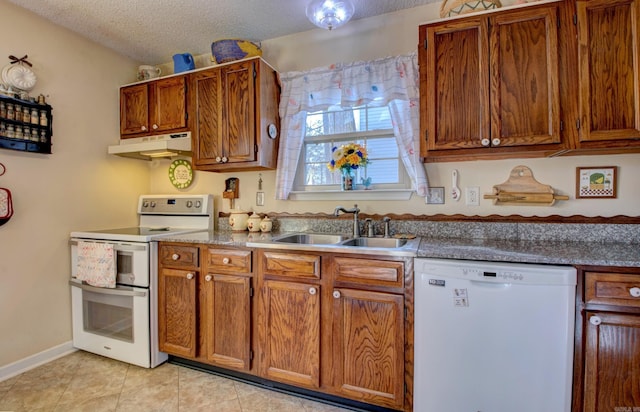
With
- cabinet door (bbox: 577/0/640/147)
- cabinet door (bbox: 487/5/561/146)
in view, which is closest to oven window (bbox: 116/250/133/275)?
cabinet door (bbox: 487/5/561/146)

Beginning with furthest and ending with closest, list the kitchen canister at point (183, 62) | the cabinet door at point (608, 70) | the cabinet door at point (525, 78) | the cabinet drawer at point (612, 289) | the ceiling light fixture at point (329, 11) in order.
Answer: the kitchen canister at point (183, 62) → the ceiling light fixture at point (329, 11) → the cabinet door at point (525, 78) → the cabinet door at point (608, 70) → the cabinet drawer at point (612, 289)

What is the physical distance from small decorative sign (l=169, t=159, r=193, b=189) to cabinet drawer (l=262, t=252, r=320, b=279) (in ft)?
4.82

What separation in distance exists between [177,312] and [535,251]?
217 cm

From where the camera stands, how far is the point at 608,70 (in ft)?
5.00

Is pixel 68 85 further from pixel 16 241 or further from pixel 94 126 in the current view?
pixel 16 241

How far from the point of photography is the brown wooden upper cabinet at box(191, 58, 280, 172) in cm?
225

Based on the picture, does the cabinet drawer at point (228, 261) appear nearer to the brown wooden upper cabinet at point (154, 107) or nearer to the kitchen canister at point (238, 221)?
the kitchen canister at point (238, 221)

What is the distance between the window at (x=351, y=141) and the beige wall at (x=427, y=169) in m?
0.19

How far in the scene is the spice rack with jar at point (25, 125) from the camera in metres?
1.98

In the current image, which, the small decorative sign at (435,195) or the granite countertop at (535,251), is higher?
the small decorative sign at (435,195)

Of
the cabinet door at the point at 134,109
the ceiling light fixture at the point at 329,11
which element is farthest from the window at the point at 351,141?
the cabinet door at the point at 134,109

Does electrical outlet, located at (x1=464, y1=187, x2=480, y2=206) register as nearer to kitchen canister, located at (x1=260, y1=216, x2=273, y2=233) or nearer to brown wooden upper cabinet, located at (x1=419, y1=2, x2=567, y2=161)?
brown wooden upper cabinet, located at (x1=419, y1=2, x2=567, y2=161)

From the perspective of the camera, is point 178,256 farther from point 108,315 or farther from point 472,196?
point 472,196

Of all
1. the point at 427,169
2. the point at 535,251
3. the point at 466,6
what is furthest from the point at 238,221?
the point at 466,6
